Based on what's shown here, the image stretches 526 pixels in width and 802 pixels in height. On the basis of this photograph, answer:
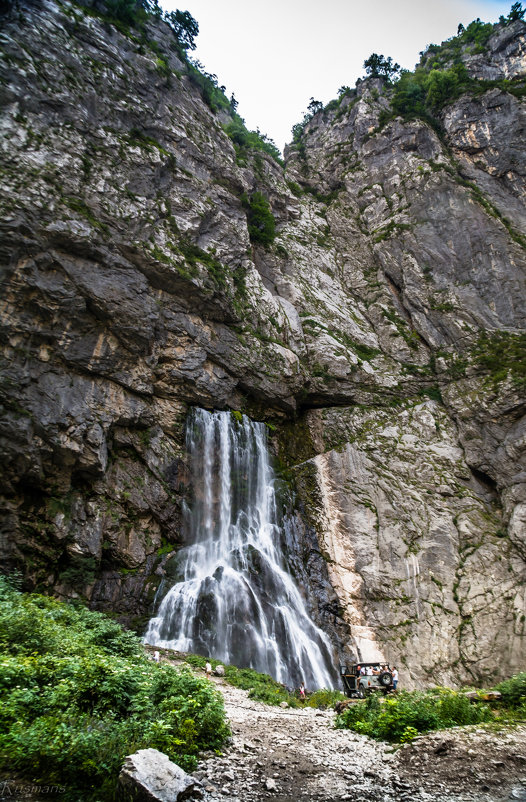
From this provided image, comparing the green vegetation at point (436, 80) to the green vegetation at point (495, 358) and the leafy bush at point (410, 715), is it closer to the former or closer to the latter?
the green vegetation at point (495, 358)

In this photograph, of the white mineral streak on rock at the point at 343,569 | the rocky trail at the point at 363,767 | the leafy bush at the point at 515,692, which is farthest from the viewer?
the white mineral streak on rock at the point at 343,569

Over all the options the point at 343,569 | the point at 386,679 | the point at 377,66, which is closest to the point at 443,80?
the point at 377,66

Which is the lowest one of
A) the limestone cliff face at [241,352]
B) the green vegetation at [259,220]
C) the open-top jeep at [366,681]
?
the open-top jeep at [366,681]

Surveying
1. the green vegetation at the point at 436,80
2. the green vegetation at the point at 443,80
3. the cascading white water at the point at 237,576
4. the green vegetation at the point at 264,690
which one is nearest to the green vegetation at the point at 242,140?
the green vegetation at the point at 436,80

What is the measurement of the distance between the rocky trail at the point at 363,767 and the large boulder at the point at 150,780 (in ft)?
2.53

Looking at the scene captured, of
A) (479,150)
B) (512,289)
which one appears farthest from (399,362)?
(479,150)

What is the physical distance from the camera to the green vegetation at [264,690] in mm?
10523

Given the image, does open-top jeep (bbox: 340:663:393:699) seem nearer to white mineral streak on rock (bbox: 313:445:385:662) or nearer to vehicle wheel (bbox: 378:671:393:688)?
vehicle wheel (bbox: 378:671:393:688)

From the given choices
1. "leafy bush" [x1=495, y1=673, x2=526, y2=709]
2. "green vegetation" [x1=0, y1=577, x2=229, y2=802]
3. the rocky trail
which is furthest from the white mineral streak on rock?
"green vegetation" [x1=0, y1=577, x2=229, y2=802]

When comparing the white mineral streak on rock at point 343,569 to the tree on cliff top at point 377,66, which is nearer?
the white mineral streak on rock at point 343,569

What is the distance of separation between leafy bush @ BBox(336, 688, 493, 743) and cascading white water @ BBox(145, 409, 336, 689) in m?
7.45

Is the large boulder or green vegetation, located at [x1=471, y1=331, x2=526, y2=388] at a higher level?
green vegetation, located at [x1=471, y1=331, x2=526, y2=388]

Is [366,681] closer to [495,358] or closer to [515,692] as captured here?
[515,692]

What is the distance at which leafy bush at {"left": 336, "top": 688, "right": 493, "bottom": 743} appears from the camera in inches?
269
